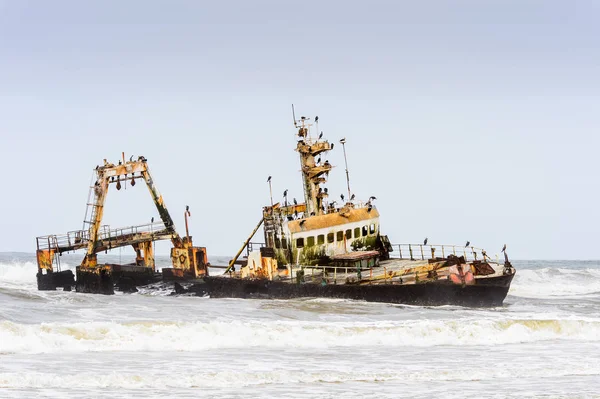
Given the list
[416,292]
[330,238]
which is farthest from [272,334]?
[330,238]

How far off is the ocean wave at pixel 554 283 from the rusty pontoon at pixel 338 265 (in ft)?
38.7

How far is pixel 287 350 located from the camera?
1003 inches

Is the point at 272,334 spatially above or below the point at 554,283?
above

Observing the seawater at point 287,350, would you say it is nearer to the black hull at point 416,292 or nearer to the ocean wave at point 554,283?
the black hull at point 416,292

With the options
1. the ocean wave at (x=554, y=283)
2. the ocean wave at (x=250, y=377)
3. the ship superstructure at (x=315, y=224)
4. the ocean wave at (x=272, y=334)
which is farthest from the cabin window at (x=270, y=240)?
the ocean wave at (x=250, y=377)

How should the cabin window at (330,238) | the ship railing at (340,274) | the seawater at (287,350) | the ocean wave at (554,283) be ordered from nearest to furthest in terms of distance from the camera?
the seawater at (287,350) → the ship railing at (340,274) → the cabin window at (330,238) → the ocean wave at (554,283)

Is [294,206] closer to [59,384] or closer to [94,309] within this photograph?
[94,309]

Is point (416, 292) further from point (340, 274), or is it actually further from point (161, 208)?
point (161, 208)

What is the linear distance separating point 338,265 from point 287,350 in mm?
15439

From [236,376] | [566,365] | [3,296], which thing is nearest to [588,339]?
[566,365]

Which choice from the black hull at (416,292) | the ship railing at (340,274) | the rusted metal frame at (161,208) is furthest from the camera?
the rusted metal frame at (161,208)

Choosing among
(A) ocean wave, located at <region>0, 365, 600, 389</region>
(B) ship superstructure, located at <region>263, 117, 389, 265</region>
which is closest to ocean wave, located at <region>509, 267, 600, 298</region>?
(B) ship superstructure, located at <region>263, 117, 389, 265</region>

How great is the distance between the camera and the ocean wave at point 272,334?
24.6 meters

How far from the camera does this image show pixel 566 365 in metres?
23.5
